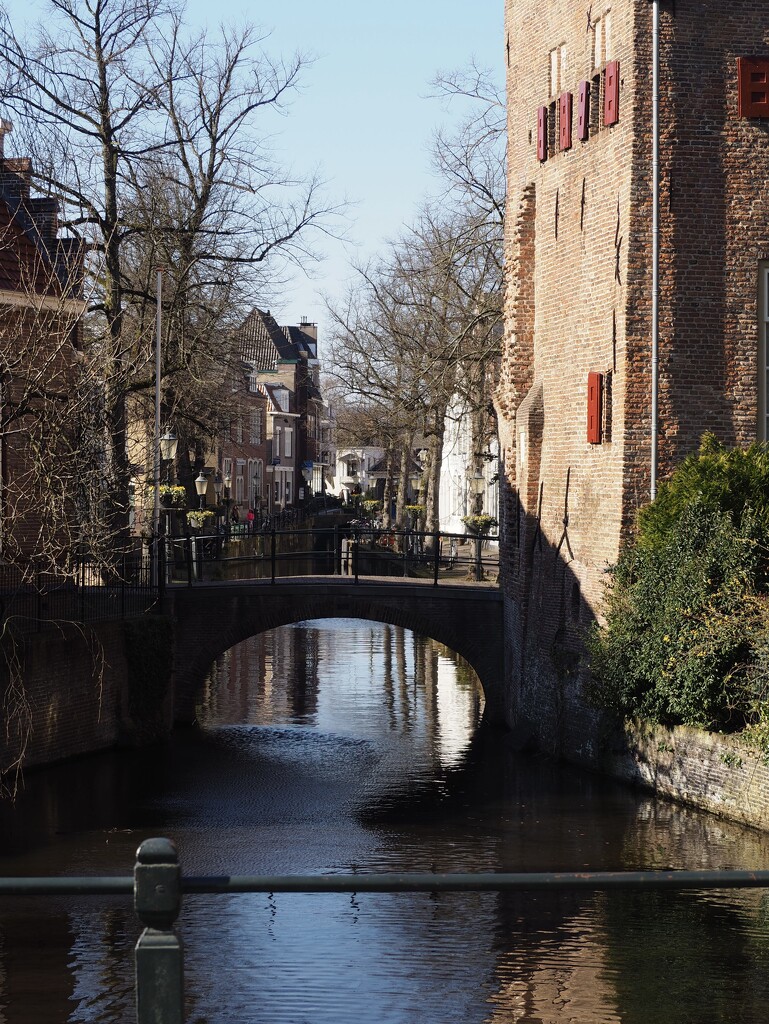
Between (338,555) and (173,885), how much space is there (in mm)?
20633

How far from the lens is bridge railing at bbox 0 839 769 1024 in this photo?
10.2 ft

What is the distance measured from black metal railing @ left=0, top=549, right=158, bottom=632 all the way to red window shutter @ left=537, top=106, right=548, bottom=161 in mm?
8517

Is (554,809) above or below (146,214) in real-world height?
below

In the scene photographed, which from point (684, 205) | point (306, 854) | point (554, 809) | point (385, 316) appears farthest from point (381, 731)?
point (385, 316)

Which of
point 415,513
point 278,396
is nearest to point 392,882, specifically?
point 415,513

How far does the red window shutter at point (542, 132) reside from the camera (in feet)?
67.8

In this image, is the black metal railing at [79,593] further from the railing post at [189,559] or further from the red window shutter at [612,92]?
the red window shutter at [612,92]

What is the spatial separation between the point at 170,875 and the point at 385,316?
120 feet

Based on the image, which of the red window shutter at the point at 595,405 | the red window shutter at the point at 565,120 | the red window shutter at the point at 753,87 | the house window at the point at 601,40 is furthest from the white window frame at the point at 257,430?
the red window shutter at the point at 753,87

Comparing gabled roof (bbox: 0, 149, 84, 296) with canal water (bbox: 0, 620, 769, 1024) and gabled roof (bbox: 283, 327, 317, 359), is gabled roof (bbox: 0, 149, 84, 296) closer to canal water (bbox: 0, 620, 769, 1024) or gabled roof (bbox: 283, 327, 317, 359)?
canal water (bbox: 0, 620, 769, 1024)

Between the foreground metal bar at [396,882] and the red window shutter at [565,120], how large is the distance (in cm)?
1765

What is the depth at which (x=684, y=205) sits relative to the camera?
58.7 ft

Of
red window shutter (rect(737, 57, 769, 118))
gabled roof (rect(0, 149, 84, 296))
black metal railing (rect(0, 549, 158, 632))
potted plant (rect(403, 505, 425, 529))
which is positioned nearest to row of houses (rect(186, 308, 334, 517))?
potted plant (rect(403, 505, 425, 529))

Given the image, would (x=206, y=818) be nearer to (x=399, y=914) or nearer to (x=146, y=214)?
(x=399, y=914)
